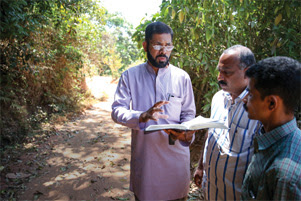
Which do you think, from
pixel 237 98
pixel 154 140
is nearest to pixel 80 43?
pixel 154 140

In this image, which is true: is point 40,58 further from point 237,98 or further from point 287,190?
point 287,190

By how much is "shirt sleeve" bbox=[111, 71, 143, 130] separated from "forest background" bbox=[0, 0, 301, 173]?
1482 millimetres

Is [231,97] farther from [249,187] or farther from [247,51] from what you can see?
[249,187]

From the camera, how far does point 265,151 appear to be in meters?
1.22

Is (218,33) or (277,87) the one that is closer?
(277,87)

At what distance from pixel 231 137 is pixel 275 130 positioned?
508mm

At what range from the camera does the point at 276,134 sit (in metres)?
1.17

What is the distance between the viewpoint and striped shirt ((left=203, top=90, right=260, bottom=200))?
Answer: 1589 mm

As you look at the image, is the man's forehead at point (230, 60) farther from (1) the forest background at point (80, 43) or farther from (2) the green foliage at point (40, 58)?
(2) the green foliage at point (40, 58)

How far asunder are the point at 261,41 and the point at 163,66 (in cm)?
229

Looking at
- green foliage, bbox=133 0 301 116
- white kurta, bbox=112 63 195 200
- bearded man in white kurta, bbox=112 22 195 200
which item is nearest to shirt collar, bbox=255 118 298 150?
bearded man in white kurta, bbox=112 22 195 200

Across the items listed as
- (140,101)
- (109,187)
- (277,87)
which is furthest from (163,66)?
(109,187)

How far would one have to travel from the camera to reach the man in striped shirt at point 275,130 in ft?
3.43

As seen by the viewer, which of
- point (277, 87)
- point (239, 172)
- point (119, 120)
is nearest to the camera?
point (277, 87)
